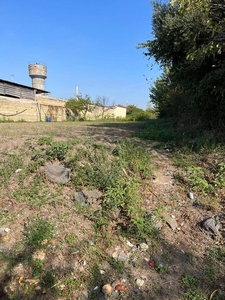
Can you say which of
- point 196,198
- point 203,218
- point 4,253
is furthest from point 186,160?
point 4,253

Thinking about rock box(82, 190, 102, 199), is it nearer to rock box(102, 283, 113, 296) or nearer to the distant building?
rock box(102, 283, 113, 296)

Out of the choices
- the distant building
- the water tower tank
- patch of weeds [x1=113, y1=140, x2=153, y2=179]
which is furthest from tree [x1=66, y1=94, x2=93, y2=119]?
patch of weeds [x1=113, y1=140, x2=153, y2=179]

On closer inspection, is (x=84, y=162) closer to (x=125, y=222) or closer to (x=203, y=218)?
(x=125, y=222)

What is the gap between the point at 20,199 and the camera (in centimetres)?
254

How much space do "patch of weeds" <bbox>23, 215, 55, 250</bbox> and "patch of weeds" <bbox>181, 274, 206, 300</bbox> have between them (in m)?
1.29

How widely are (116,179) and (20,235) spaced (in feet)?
4.10

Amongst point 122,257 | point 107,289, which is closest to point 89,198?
point 122,257

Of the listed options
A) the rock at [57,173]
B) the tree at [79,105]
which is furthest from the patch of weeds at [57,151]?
the tree at [79,105]

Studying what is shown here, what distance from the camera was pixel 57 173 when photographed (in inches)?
114

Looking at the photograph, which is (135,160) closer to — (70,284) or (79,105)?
(70,284)

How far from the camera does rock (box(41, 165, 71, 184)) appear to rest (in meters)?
2.83

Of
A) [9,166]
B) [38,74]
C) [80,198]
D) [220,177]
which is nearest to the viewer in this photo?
[80,198]

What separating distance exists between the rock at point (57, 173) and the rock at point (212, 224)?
177 cm

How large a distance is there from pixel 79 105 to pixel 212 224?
2178cm
